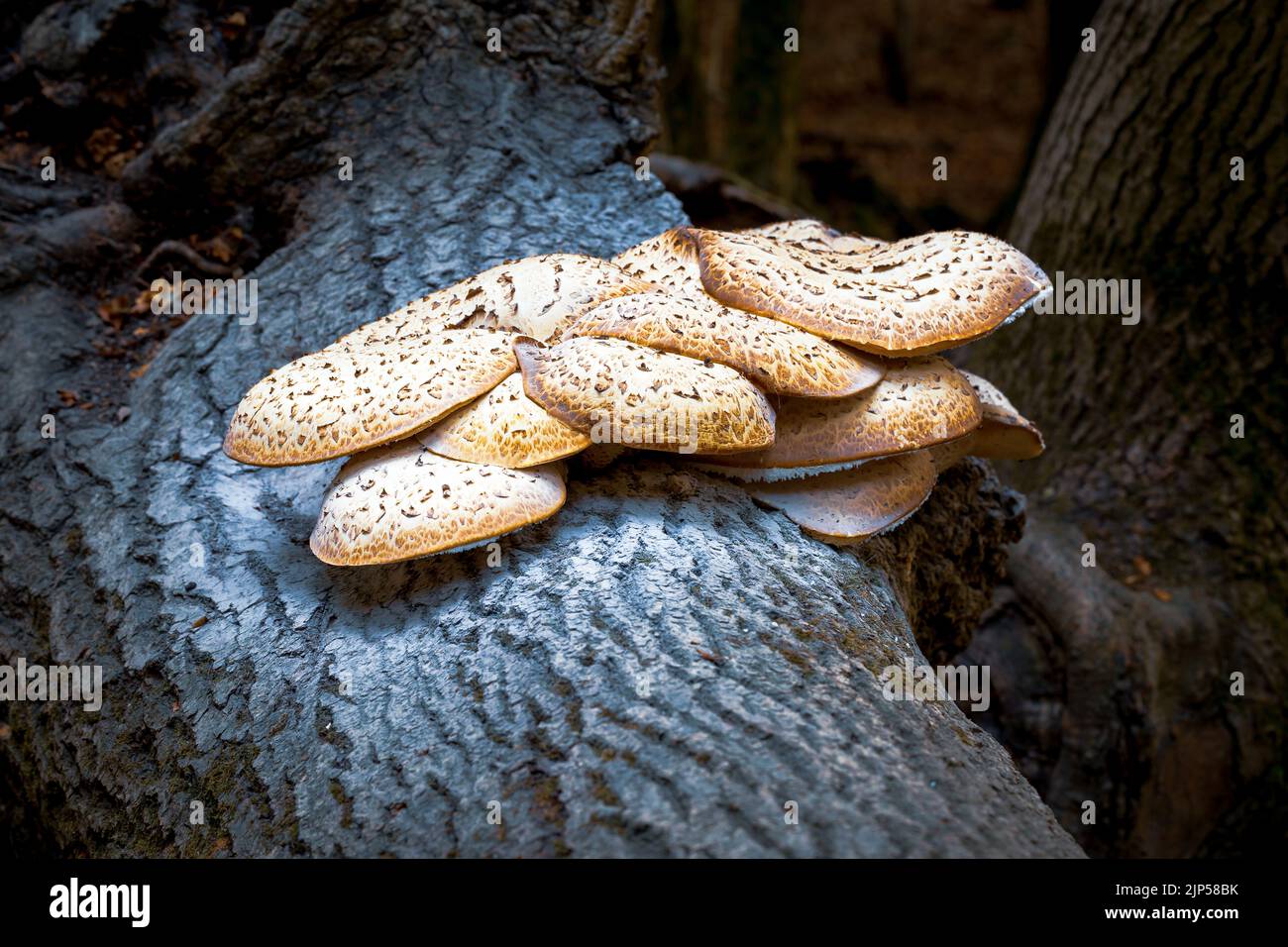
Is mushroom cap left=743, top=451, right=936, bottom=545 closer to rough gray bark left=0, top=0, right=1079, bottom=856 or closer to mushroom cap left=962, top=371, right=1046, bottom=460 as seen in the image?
rough gray bark left=0, top=0, right=1079, bottom=856

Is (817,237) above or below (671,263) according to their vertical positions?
above

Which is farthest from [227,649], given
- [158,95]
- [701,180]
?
[701,180]

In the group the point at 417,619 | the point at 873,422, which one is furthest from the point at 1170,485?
the point at 417,619

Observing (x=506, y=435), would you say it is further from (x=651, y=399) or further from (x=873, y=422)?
(x=873, y=422)

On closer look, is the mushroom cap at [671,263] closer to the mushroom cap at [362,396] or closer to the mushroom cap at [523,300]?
the mushroom cap at [523,300]

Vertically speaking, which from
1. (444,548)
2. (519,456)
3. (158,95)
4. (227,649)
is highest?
(158,95)

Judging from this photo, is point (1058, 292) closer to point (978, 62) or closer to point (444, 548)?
point (444, 548)
